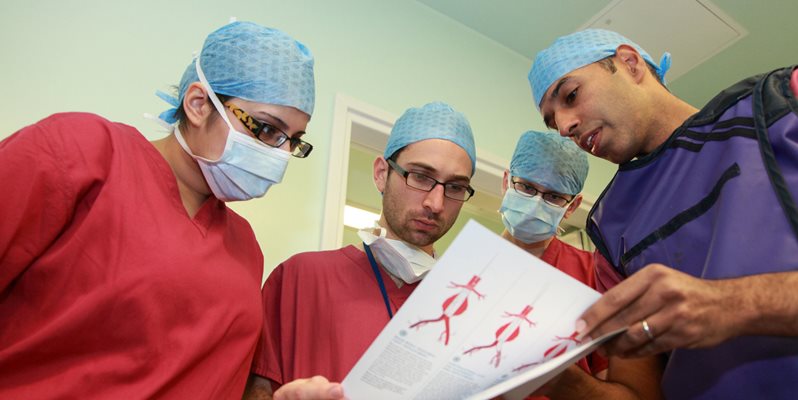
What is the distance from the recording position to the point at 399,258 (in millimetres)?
1160

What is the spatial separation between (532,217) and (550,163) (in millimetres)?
199

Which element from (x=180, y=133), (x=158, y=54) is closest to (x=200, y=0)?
(x=158, y=54)

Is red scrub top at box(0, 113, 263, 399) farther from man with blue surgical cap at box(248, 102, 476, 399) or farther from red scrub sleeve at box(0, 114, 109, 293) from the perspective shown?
man with blue surgical cap at box(248, 102, 476, 399)

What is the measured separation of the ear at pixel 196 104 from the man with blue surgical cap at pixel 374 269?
1.40 ft

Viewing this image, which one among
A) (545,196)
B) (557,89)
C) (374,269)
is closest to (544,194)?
(545,196)

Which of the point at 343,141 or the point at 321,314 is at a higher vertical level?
the point at 343,141

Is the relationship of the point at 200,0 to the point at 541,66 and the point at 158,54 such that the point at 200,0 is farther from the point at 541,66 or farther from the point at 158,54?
the point at 541,66

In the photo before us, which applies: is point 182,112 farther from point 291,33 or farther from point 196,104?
point 291,33

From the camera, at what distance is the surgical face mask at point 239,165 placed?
98 centimetres

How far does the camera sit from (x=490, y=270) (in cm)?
56

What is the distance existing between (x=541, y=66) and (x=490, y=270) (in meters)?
0.86

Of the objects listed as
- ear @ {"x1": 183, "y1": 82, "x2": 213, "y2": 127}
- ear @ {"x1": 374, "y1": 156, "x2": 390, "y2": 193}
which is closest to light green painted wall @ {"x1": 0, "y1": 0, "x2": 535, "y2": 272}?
ear @ {"x1": 374, "y1": 156, "x2": 390, "y2": 193}

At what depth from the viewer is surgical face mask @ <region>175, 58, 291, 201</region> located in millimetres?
977

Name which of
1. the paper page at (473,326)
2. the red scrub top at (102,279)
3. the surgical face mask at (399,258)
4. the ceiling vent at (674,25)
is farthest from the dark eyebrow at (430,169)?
the ceiling vent at (674,25)
